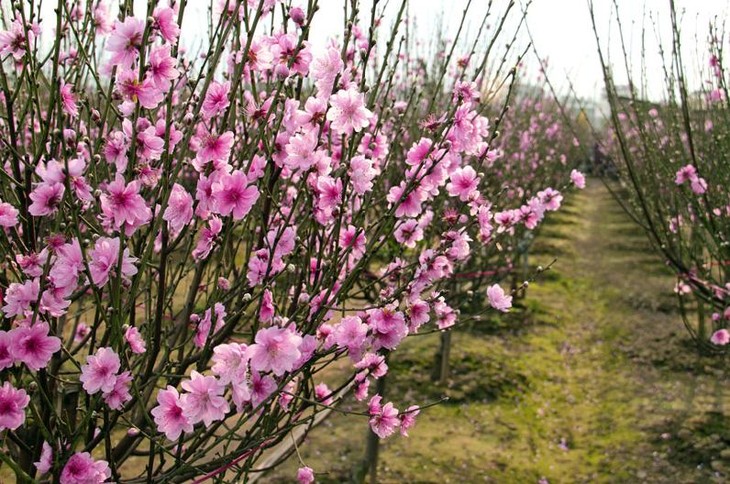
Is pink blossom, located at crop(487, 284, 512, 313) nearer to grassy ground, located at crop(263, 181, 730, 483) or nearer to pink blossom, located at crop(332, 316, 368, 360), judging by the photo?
pink blossom, located at crop(332, 316, 368, 360)

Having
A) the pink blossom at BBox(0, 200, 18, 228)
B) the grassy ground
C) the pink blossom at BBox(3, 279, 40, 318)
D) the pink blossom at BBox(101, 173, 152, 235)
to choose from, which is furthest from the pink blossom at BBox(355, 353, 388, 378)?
the grassy ground

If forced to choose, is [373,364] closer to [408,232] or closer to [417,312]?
[417,312]

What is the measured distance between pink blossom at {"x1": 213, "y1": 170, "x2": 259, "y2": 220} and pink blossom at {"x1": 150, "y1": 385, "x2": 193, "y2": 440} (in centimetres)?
48

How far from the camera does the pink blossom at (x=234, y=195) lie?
158 cm

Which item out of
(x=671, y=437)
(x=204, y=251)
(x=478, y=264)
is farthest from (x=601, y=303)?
(x=204, y=251)

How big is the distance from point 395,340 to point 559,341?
Answer: 278 inches

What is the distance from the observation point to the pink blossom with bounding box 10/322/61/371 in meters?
1.48

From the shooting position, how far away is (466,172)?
228cm

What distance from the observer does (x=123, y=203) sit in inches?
58.4

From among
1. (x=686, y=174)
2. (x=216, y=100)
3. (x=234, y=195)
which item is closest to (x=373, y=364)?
(x=234, y=195)

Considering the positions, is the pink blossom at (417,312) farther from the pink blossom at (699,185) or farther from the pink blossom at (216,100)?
the pink blossom at (699,185)

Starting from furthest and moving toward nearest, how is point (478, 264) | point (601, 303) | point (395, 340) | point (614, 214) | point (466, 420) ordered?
point (614, 214) → point (601, 303) → point (478, 264) → point (466, 420) → point (395, 340)

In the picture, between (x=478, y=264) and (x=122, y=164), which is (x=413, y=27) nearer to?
(x=478, y=264)

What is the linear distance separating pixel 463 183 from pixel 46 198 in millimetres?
1420
